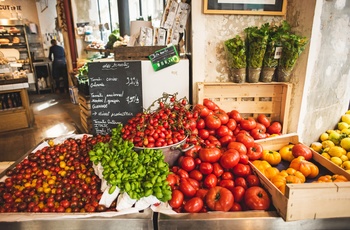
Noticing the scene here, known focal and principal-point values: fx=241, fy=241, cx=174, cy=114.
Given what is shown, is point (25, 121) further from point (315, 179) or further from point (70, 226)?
point (315, 179)

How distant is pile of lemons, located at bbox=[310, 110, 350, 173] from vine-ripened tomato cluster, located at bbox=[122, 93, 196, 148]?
4.77 feet

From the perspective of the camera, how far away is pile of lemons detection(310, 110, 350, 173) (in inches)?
93.6

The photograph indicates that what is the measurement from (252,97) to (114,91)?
61.4 inches

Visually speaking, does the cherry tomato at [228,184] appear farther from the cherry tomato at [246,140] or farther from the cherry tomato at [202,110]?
the cherry tomato at [202,110]

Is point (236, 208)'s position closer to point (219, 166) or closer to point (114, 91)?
point (219, 166)

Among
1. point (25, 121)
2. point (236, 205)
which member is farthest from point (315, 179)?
point (25, 121)

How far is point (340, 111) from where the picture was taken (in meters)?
3.01

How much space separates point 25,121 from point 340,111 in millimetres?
6028

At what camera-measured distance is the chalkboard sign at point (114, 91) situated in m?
2.62

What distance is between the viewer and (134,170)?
1812 millimetres

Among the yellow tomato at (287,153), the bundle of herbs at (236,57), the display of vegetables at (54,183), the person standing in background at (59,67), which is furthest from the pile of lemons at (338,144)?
the person standing in background at (59,67)

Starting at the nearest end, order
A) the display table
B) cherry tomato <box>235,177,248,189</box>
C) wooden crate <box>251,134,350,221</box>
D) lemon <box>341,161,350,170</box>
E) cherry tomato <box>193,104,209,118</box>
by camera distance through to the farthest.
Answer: wooden crate <box>251,134,350,221</box> < cherry tomato <box>235,177,248,189</box> < lemon <box>341,161,350,170</box> < cherry tomato <box>193,104,209,118</box> < the display table

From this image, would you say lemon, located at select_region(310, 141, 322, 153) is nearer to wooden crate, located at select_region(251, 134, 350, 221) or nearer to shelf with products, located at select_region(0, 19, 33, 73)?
wooden crate, located at select_region(251, 134, 350, 221)

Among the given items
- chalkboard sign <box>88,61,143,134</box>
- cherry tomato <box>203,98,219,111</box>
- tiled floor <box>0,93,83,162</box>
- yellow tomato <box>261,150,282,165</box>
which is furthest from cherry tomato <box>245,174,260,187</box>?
tiled floor <box>0,93,83,162</box>
